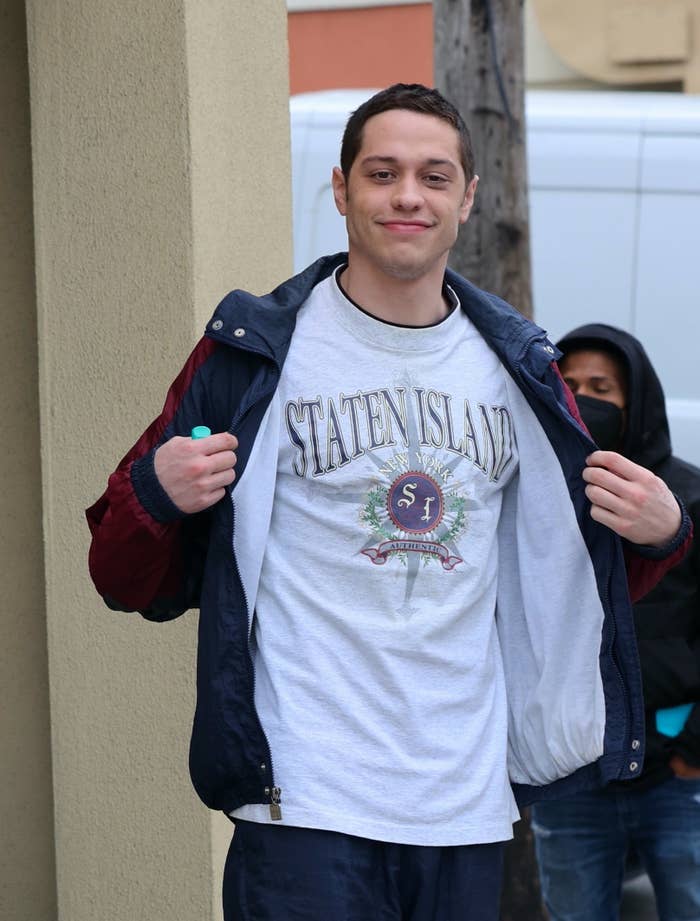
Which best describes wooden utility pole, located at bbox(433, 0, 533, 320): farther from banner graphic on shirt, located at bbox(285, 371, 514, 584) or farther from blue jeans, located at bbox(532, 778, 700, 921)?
banner graphic on shirt, located at bbox(285, 371, 514, 584)

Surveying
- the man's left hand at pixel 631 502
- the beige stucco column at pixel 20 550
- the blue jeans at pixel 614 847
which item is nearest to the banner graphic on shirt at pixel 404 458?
the man's left hand at pixel 631 502

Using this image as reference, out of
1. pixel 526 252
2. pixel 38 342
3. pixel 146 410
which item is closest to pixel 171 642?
pixel 146 410

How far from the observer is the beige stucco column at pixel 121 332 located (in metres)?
3.94

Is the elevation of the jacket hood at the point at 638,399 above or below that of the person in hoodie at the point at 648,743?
above

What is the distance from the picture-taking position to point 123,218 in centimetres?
398

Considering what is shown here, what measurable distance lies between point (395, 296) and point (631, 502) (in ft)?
1.78

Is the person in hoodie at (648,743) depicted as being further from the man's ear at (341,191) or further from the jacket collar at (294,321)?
the man's ear at (341,191)

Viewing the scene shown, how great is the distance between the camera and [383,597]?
2719 mm

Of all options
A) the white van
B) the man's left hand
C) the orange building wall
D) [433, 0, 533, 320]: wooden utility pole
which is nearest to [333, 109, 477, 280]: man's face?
the man's left hand

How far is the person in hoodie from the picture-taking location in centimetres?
385

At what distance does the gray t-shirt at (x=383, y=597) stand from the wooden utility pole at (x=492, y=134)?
2.32m

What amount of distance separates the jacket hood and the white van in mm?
2894

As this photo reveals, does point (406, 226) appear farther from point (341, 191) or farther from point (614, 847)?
point (614, 847)

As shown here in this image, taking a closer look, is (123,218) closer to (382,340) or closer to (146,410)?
(146,410)
